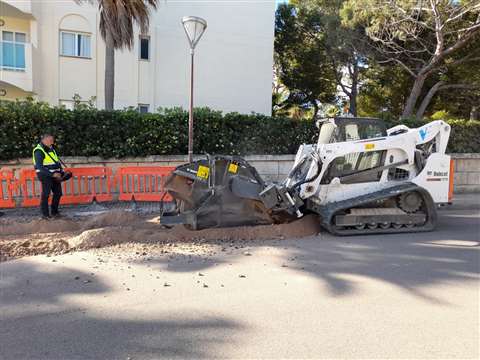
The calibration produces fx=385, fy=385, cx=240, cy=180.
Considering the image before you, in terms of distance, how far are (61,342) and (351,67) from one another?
20976 millimetres

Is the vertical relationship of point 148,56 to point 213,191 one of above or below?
above

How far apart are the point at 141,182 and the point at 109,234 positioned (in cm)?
355

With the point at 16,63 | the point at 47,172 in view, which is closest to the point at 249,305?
the point at 47,172

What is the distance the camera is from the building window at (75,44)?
15.9 metres

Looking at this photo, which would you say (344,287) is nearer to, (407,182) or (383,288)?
(383,288)

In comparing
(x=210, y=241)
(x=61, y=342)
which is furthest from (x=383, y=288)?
(x=61, y=342)

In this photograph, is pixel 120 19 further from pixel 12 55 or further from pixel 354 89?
pixel 354 89

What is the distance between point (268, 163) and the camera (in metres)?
11.1

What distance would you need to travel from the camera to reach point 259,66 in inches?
730

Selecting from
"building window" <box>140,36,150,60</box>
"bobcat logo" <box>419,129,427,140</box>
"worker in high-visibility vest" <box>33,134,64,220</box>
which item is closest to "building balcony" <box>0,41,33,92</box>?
"building window" <box>140,36,150,60</box>

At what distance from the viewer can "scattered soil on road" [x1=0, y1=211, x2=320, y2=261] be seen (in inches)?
227

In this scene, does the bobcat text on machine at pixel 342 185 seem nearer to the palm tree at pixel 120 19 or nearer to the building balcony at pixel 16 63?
the palm tree at pixel 120 19

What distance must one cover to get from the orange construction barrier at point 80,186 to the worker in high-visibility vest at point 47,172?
1.05m

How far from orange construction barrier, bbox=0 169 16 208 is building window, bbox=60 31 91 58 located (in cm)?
915
